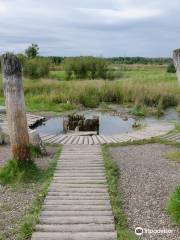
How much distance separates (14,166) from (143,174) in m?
2.43

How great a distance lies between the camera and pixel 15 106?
25.6 feet

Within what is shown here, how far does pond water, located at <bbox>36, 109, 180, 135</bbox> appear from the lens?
48.8 feet

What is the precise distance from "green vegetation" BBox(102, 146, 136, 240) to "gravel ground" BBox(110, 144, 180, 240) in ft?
0.30

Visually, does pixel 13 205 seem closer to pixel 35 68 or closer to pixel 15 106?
pixel 15 106

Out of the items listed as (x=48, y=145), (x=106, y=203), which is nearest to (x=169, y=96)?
(x=48, y=145)

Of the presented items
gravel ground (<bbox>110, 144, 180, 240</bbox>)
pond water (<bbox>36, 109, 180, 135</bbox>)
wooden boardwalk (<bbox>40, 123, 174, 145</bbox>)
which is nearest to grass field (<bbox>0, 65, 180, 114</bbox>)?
pond water (<bbox>36, 109, 180, 135</bbox>)

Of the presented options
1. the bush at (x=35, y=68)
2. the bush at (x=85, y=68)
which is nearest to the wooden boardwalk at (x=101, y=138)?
the bush at (x=85, y=68)

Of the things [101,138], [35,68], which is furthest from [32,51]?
[101,138]

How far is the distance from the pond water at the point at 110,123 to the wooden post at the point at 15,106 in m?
6.40

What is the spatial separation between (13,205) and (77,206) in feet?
3.22

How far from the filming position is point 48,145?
11.3 metres

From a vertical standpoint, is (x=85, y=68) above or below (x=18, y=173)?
above

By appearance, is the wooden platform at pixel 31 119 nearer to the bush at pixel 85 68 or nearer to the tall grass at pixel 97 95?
the tall grass at pixel 97 95

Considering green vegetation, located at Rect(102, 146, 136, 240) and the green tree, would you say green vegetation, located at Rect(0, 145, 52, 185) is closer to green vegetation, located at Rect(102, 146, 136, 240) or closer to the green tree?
green vegetation, located at Rect(102, 146, 136, 240)
